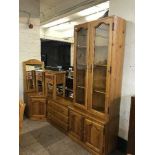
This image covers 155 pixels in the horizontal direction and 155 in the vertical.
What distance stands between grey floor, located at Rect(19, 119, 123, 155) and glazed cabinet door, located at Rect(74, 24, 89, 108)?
70 cm

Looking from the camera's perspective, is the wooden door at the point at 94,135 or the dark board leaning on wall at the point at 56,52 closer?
the wooden door at the point at 94,135

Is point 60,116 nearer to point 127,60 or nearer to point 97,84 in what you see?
point 97,84

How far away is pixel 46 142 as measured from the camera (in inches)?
111

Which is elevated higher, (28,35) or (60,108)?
(28,35)

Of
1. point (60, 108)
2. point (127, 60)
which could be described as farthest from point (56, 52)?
point (127, 60)

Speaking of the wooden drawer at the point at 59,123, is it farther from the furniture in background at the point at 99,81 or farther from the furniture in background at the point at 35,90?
the furniture in background at the point at 35,90

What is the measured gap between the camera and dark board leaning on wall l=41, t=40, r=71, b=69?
658cm

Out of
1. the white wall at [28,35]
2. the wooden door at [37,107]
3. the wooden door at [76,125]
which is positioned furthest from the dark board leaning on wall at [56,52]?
the wooden door at [76,125]

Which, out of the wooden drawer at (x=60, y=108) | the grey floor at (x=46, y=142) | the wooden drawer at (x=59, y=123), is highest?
the wooden drawer at (x=60, y=108)

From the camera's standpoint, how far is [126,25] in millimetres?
2416

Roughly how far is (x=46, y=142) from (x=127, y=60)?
1926 mm

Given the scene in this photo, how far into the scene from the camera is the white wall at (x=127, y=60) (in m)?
2.37

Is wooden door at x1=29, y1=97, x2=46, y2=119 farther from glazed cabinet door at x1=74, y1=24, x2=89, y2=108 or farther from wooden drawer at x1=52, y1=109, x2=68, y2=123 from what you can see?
glazed cabinet door at x1=74, y1=24, x2=89, y2=108

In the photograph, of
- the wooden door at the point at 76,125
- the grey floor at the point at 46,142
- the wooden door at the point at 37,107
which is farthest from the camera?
the wooden door at the point at 37,107
